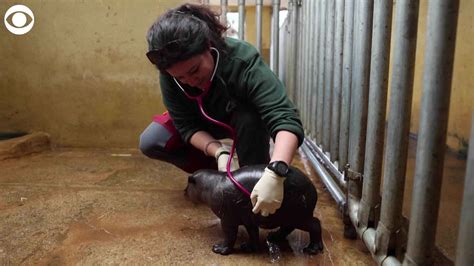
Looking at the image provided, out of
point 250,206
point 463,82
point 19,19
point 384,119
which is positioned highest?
point 19,19

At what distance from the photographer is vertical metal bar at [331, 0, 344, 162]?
1444mm

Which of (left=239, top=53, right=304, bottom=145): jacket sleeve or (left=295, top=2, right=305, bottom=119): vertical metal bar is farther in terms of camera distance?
(left=295, top=2, right=305, bottom=119): vertical metal bar

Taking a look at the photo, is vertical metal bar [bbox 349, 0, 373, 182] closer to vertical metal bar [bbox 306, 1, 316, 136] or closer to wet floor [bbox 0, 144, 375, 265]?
wet floor [bbox 0, 144, 375, 265]

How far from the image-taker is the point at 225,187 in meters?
1.12

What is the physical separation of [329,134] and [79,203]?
1.09m

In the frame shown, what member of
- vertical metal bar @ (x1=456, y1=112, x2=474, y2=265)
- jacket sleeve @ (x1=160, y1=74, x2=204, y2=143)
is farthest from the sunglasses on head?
vertical metal bar @ (x1=456, y1=112, x2=474, y2=265)

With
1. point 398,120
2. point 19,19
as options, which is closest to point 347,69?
point 398,120

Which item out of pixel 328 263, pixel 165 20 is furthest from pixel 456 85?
pixel 165 20

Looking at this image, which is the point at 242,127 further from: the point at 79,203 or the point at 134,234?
the point at 79,203

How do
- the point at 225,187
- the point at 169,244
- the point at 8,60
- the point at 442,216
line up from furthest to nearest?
the point at 8,60, the point at 442,216, the point at 169,244, the point at 225,187

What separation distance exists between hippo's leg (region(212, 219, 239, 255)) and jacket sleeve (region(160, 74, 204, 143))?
45 centimetres

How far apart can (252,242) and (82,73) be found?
204 cm

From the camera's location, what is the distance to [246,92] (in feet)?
4.22

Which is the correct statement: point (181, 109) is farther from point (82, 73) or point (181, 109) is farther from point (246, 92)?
point (82, 73)
